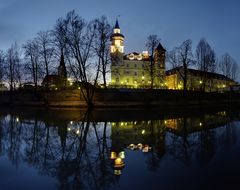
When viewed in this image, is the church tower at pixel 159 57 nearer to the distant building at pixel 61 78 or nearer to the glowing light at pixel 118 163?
the distant building at pixel 61 78

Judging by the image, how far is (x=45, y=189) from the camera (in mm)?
6930

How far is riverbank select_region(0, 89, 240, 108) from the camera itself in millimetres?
48031

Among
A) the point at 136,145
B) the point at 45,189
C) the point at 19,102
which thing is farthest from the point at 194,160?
the point at 19,102

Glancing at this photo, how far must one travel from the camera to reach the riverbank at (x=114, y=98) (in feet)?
158

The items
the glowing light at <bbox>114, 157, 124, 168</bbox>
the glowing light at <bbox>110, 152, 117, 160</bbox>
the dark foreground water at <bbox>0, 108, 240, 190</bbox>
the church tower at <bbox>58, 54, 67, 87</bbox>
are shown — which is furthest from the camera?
the church tower at <bbox>58, 54, 67, 87</bbox>

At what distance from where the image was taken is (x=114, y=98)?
4894 cm

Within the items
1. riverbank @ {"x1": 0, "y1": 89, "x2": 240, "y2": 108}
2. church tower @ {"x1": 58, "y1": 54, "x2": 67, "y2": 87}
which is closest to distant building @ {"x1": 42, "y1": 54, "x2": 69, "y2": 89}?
church tower @ {"x1": 58, "y1": 54, "x2": 67, "y2": 87}

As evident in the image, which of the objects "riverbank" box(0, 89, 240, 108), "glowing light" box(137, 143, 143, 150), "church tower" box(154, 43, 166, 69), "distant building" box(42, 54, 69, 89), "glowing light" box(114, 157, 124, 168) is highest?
"church tower" box(154, 43, 166, 69)

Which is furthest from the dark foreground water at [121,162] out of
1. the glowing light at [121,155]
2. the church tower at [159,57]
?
the church tower at [159,57]

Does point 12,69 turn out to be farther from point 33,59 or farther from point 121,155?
point 121,155

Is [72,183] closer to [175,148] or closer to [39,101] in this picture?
[175,148]

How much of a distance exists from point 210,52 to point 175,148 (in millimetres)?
56359

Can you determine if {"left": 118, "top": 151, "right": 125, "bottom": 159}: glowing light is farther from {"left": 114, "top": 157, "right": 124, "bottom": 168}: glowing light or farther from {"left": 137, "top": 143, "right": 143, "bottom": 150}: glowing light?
{"left": 137, "top": 143, "right": 143, "bottom": 150}: glowing light

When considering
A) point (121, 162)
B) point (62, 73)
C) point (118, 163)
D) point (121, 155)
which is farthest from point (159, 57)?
point (118, 163)
